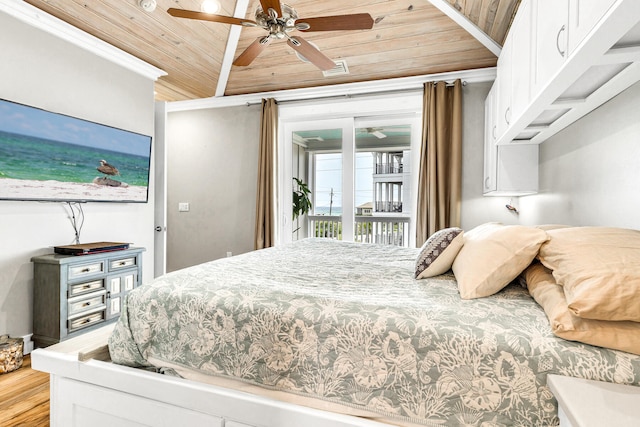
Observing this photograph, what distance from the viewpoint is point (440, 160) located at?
365cm

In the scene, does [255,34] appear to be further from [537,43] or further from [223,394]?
[223,394]

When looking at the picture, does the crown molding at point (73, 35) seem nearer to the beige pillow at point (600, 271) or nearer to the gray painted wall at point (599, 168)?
the beige pillow at point (600, 271)

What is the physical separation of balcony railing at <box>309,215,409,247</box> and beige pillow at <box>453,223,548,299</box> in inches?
112

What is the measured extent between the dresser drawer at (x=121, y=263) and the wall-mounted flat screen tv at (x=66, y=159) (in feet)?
1.98

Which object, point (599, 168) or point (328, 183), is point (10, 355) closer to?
point (328, 183)

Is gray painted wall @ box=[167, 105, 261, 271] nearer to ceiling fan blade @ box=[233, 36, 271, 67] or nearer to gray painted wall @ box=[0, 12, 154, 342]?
gray painted wall @ box=[0, 12, 154, 342]

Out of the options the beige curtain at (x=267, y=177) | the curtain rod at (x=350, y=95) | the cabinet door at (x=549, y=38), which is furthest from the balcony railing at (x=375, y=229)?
the cabinet door at (x=549, y=38)

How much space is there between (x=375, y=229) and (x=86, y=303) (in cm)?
312

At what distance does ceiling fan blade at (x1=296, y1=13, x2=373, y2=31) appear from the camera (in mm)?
2061

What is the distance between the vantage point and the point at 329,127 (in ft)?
14.3

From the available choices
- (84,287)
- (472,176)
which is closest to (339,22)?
(472,176)

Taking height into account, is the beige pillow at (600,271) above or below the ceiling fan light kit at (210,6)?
below

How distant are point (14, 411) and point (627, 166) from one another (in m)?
3.37

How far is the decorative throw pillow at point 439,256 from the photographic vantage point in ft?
5.44
